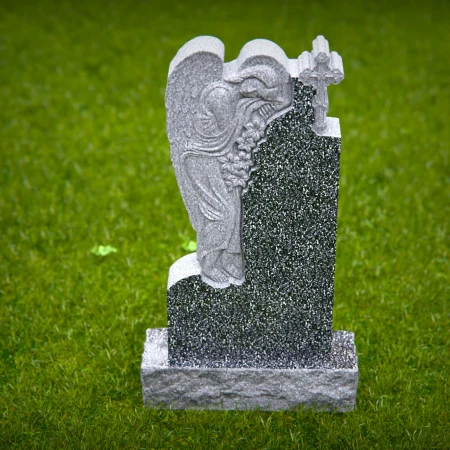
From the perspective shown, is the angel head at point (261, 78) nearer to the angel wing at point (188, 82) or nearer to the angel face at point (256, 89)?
the angel face at point (256, 89)

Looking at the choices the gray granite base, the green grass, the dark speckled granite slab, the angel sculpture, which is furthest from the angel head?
the green grass

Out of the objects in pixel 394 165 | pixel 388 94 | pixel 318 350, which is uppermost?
pixel 388 94

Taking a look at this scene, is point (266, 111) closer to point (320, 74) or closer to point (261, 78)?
point (261, 78)

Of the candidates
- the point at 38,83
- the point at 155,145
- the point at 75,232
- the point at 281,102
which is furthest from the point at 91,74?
the point at 281,102

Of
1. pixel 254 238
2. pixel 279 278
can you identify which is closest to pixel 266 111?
pixel 254 238

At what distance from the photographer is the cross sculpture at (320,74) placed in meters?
3.87

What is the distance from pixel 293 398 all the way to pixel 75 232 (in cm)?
263

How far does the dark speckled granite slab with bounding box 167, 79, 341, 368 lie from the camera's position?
160 inches

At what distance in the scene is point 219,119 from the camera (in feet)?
13.1

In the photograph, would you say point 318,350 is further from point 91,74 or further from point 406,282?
point 91,74

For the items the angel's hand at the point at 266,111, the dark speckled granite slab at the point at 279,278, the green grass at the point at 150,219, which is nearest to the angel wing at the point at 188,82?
the angel's hand at the point at 266,111

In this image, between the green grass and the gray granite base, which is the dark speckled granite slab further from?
the green grass

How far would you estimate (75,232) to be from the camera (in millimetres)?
6324

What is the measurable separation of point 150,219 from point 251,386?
94.4 inches
